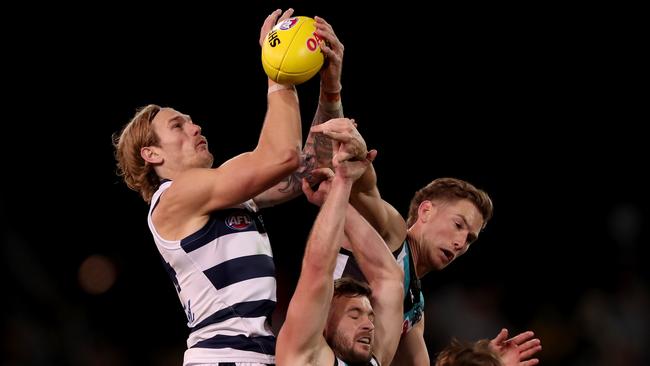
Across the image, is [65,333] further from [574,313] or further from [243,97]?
[574,313]

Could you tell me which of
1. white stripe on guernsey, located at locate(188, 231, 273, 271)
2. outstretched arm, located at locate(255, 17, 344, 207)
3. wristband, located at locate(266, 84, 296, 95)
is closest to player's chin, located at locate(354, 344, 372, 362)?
white stripe on guernsey, located at locate(188, 231, 273, 271)

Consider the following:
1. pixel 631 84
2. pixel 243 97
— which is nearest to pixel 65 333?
pixel 243 97

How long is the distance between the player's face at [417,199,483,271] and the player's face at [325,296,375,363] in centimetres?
102

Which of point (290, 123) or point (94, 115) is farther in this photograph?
point (94, 115)

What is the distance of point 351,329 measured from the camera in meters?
4.25

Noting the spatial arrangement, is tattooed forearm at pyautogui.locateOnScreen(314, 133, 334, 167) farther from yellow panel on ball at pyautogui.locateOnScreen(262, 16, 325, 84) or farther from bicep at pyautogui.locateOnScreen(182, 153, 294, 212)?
bicep at pyautogui.locateOnScreen(182, 153, 294, 212)

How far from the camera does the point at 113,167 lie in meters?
10.5

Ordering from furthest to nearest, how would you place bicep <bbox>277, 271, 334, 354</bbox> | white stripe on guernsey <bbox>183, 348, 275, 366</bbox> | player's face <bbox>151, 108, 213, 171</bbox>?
player's face <bbox>151, 108, 213, 171</bbox>
white stripe on guernsey <bbox>183, 348, 275, 366</bbox>
bicep <bbox>277, 271, 334, 354</bbox>

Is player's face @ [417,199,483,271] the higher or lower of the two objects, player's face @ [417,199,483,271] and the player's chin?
the higher

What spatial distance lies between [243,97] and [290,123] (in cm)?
777

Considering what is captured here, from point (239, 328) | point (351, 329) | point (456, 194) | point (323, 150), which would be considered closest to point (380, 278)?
point (351, 329)

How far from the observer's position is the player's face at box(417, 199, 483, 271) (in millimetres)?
5215

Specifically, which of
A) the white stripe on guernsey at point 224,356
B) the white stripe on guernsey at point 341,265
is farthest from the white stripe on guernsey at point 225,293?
the white stripe on guernsey at point 341,265

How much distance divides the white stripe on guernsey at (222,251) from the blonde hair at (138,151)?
546 millimetres
